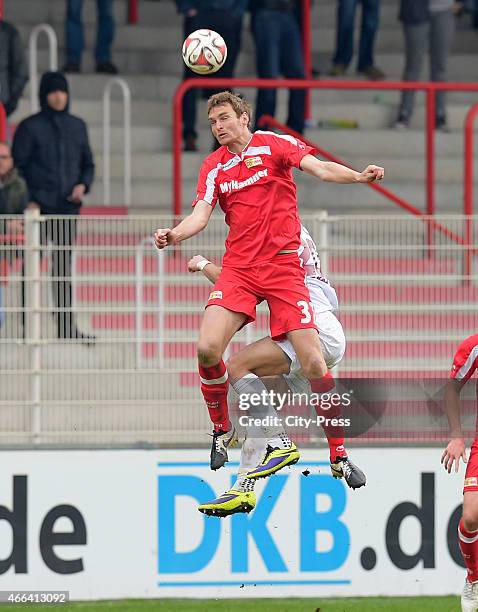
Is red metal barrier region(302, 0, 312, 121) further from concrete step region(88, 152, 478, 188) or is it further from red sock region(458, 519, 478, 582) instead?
red sock region(458, 519, 478, 582)

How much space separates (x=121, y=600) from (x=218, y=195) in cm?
355

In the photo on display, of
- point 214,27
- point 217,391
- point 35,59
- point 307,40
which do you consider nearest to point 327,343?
point 217,391

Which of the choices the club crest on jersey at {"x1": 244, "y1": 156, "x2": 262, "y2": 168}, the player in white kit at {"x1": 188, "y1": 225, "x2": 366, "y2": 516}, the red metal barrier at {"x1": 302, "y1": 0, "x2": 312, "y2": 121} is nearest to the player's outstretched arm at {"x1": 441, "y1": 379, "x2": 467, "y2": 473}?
the player in white kit at {"x1": 188, "y1": 225, "x2": 366, "y2": 516}

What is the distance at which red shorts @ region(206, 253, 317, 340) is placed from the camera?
11547 millimetres

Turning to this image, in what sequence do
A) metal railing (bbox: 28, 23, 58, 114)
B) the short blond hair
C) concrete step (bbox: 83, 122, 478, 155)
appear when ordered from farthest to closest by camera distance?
concrete step (bbox: 83, 122, 478, 155)
metal railing (bbox: 28, 23, 58, 114)
the short blond hair

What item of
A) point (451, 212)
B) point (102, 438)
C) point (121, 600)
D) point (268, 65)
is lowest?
point (121, 600)

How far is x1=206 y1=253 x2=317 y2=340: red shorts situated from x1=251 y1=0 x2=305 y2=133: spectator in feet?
18.4

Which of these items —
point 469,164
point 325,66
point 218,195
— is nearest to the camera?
point 218,195

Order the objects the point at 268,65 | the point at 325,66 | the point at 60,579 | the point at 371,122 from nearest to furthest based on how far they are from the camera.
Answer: the point at 60,579, the point at 268,65, the point at 371,122, the point at 325,66

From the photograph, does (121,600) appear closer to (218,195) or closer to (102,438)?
(102,438)

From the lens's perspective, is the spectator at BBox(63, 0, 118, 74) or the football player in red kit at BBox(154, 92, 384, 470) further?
the spectator at BBox(63, 0, 118, 74)

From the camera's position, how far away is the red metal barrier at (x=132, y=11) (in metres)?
19.7

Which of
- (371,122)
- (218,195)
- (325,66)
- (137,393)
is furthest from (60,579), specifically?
(325,66)

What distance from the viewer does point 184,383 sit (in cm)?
1397
